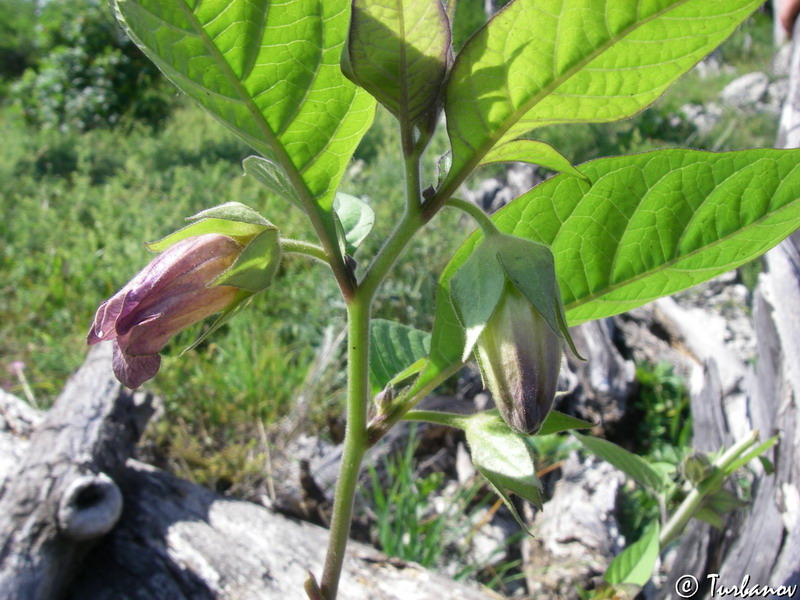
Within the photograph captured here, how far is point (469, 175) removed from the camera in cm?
66

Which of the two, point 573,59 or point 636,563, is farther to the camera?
point 636,563

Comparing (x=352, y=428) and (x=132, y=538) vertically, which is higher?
(x=352, y=428)

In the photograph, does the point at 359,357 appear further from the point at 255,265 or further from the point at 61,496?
the point at 61,496

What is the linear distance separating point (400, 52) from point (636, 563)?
3.98 feet

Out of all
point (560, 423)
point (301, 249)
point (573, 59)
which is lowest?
point (560, 423)

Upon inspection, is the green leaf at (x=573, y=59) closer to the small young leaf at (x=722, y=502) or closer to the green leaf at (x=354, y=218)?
the green leaf at (x=354, y=218)

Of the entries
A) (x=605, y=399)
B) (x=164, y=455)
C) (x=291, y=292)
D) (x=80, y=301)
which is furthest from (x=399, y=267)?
(x=80, y=301)

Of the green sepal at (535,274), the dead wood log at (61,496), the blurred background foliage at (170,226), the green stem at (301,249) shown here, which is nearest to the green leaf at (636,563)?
the green sepal at (535,274)

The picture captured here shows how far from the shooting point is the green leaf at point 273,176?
75 centimetres

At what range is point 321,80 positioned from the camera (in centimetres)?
65

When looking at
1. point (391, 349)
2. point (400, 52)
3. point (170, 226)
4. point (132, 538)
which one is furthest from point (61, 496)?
point (170, 226)

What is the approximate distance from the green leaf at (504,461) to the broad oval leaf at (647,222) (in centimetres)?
10

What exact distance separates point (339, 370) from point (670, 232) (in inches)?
123

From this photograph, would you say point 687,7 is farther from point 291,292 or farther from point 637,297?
point 291,292
